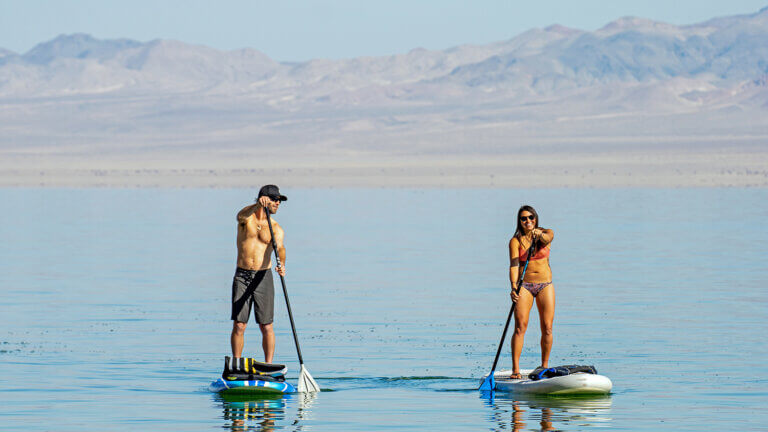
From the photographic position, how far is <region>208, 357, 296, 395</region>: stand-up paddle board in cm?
1416

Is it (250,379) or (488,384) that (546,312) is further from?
(250,379)

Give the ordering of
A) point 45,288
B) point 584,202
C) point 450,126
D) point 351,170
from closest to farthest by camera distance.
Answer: point 45,288 → point 584,202 → point 351,170 → point 450,126

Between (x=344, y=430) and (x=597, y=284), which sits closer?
(x=344, y=430)

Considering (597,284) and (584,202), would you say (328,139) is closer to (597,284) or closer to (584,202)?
(584,202)

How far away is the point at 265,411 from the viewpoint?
13711 mm

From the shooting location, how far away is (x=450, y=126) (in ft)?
491

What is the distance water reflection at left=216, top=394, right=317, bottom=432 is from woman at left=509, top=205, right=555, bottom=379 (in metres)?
2.05

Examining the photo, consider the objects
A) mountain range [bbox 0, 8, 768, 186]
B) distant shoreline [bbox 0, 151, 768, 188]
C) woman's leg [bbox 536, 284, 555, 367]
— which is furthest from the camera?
mountain range [bbox 0, 8, 768, 186]

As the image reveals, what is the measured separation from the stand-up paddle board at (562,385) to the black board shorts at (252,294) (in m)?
2.08

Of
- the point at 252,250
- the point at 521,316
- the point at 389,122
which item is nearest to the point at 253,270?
the point at 252,250

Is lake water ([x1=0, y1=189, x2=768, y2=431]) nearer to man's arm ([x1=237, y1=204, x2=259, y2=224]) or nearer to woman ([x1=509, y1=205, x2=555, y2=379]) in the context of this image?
woman ([x1=509, y1=205, x2=555, y2=379])

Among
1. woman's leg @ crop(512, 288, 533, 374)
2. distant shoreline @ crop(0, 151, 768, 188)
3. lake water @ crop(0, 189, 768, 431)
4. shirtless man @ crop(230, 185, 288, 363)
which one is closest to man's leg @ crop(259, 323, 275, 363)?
shirtless man @ crop(230, 185, 288, 363)

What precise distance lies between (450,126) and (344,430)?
13763 centimetres

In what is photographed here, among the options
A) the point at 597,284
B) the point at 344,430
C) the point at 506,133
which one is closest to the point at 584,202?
the point at 597,284
